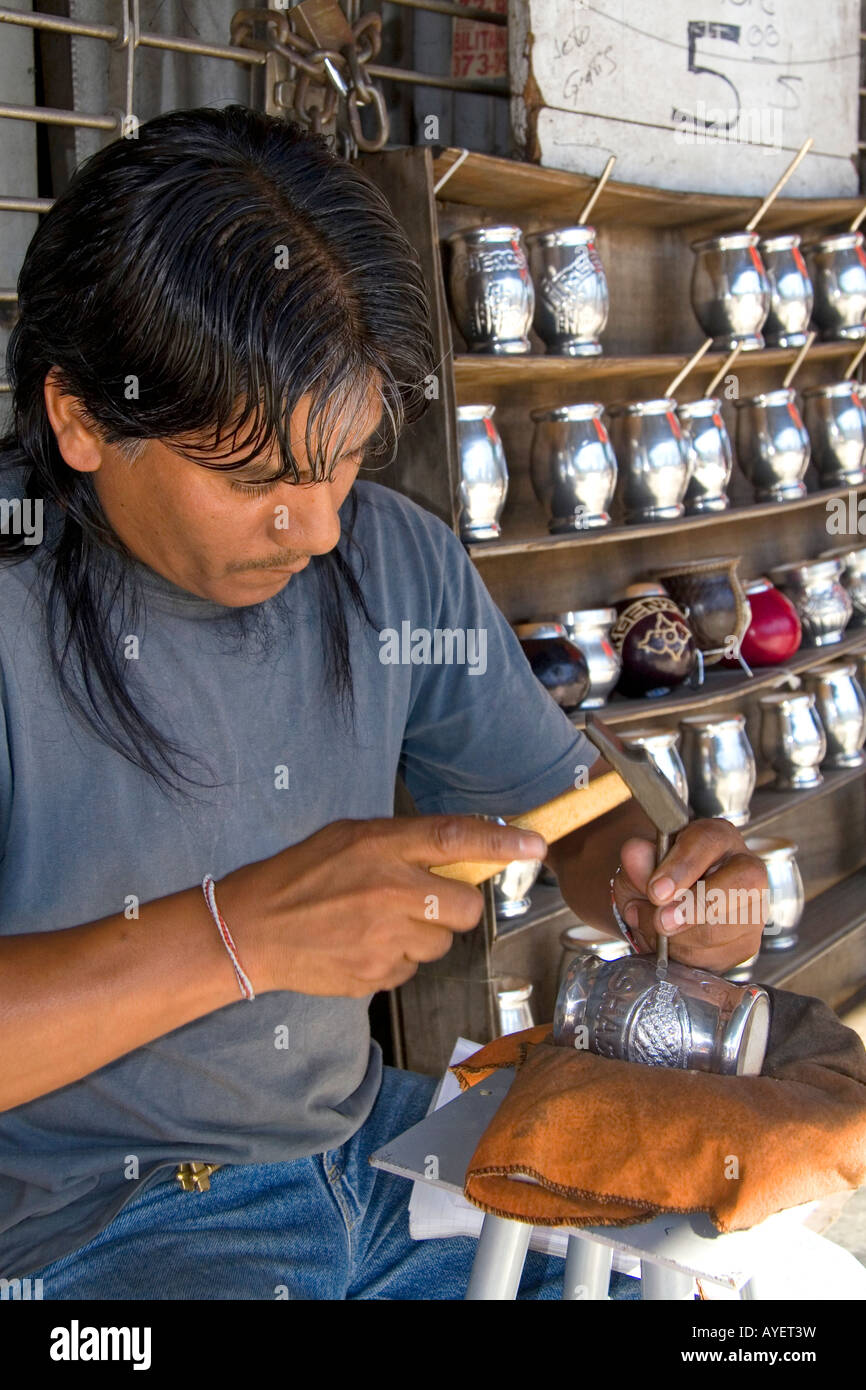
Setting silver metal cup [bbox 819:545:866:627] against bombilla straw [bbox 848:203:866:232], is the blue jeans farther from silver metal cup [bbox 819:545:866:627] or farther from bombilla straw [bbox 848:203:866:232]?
bombilla straw [bbox 848:203:866:232]

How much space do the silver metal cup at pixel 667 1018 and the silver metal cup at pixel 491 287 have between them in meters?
1.52

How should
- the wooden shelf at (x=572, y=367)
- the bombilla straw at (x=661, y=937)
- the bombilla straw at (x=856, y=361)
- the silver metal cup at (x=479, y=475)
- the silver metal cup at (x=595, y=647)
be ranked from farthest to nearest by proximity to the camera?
the bombilla straw at (x=856, y=361), the silver metal cup at (x=595, y=647), the wooden shelf at (x=572, y=367), the silver metal cup at (x=479, y=475), the bombilla straw at (x=661, y=937)

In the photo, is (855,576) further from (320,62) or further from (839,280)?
(320,62)

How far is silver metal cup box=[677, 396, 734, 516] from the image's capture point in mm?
2955

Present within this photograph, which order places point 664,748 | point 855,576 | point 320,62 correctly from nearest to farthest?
point 320,62 < point 664,748 < point 855,576

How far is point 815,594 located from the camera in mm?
3381

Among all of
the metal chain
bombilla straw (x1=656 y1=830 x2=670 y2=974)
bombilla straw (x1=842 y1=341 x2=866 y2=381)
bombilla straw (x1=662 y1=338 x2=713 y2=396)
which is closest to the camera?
bombilla straw (x1=656 y1=830 x2=670 y2=974)

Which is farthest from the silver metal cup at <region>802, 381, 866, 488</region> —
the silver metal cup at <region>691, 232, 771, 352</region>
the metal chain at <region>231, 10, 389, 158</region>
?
the metal chain at <region>231, 10, 389, 158</region>

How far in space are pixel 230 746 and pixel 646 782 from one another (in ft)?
1.53

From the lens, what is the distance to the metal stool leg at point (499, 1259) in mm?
1241

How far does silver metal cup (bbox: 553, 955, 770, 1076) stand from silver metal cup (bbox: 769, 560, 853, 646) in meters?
2.20

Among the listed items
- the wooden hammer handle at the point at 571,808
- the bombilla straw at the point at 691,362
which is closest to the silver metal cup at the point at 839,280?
the bombilla straw at the point at 691,362

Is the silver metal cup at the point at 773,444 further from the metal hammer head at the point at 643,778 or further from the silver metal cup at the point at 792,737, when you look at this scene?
the metal hammer head at the point at 643,778

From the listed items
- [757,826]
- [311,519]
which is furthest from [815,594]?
[311,519]
